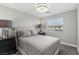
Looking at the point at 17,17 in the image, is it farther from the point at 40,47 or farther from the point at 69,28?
the point at 69,28

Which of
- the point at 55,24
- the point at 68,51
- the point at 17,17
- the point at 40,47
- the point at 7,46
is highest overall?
the point at 17,17

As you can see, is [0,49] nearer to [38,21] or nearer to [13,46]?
[13,46]

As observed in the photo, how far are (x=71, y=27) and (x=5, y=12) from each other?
396 centimetres

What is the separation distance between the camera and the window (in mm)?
4102

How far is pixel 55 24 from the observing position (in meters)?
4.44

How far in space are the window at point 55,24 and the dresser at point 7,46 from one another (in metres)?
3.23

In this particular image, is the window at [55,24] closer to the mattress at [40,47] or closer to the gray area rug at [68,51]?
the gray area rug at [68,51]

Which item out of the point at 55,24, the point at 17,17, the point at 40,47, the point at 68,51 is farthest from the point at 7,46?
the point at 55,24

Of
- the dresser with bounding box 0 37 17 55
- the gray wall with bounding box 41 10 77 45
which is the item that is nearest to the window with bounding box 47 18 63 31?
the gray wall with bounding box 41 10 77 45

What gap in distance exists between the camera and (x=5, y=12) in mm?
2787

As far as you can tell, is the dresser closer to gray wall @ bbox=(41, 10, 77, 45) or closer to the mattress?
the mattress

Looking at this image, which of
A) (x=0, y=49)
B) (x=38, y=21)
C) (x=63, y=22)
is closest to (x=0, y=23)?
(x=0, y=49)

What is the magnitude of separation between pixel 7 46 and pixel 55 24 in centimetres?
365

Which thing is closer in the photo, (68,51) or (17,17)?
(68,51)
